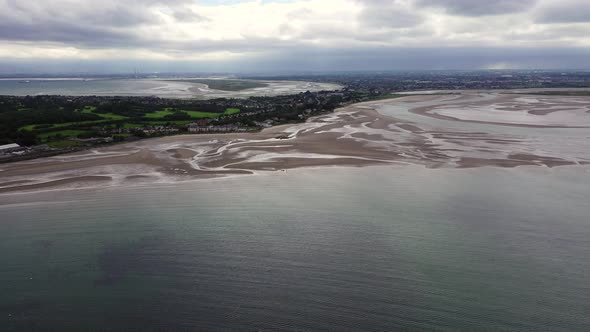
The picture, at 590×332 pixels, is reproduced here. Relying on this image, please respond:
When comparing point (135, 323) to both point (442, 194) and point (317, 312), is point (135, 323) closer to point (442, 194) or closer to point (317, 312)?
point (317, 312)

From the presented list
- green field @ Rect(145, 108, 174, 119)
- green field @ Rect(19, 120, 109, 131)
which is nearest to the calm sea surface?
green field @ Rect(19, 120, 109, 131)

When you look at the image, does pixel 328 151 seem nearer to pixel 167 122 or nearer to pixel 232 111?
pixel 167 122

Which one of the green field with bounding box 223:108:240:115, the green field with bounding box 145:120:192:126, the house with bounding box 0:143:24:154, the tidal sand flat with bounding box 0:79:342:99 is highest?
the tidal sand flat with bounding box 0:79:342:99

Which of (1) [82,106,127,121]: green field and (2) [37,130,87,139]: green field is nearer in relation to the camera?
(2) [37,130,87,139]: green field

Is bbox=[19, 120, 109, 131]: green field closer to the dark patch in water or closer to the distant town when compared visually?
the distant town

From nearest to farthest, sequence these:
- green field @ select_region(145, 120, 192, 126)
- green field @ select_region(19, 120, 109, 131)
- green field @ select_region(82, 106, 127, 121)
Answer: green field @ select_region(19, 120, 109, 131) → green field @ select_region(145, 120, 192, 126) → green field @ select_region(82, 106, 127, 121)

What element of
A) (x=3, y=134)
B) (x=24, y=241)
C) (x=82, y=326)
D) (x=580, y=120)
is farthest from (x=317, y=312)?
(x=580, y=120)
